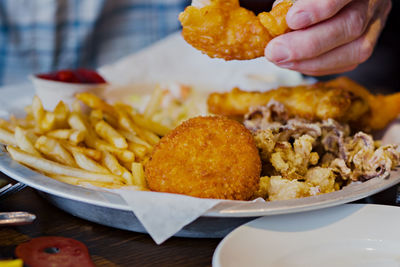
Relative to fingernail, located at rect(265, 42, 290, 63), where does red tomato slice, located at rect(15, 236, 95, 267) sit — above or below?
below

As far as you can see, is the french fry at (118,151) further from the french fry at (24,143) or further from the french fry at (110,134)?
the french fry at (24,143)

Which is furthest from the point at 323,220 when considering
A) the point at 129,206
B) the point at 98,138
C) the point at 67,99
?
the point at 67,99

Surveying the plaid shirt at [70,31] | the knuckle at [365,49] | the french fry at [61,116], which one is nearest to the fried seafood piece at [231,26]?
the knuckle at [365,49]

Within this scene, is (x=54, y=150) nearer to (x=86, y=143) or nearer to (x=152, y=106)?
(x=86, y=143)

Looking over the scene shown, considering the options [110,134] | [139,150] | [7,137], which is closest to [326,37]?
[139,150]

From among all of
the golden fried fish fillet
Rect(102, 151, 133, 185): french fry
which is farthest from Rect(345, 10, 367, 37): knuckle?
Rect(102, 151, 133, 185): french fry

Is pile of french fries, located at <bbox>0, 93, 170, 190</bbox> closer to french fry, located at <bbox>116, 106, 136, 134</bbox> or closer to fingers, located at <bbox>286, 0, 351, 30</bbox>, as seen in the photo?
french fry, located at <bbox>116, 106, 136, 134</bbox>
